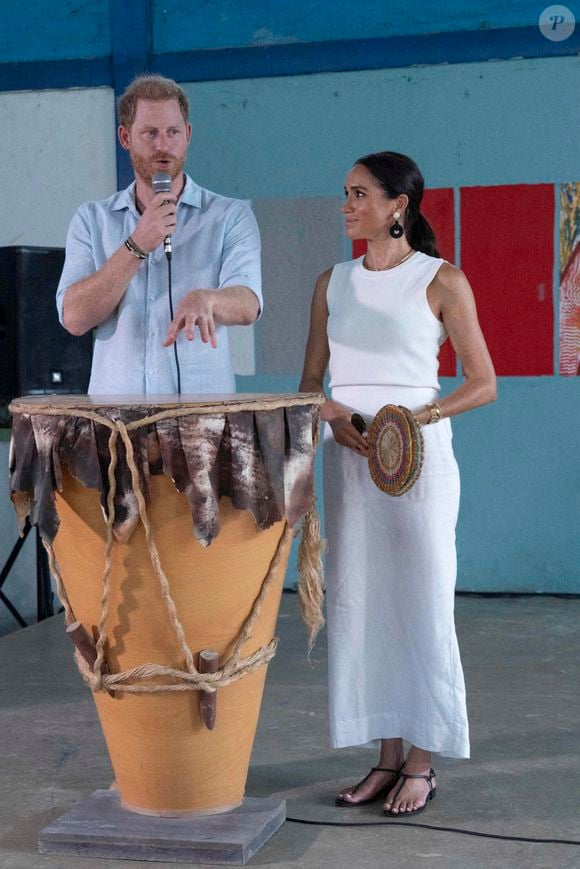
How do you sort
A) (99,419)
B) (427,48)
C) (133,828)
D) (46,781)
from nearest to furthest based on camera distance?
(99,419) → (133,828) → (46,781) → (427,48)

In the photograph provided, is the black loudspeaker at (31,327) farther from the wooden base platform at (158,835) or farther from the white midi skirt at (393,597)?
the wooden base platform at (158,835)

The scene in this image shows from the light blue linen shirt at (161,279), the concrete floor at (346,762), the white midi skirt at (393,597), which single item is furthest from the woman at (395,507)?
the light blue linen shirt at (161,279)

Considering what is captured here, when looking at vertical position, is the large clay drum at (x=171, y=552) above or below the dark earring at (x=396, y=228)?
below

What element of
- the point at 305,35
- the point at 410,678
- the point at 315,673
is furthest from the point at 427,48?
the point at 410,678

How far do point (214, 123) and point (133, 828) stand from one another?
368cm

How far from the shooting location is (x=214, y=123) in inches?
212

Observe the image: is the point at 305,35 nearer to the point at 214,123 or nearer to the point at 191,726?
the point at 214,123

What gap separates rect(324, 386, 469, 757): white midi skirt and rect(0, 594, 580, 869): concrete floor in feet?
0.68

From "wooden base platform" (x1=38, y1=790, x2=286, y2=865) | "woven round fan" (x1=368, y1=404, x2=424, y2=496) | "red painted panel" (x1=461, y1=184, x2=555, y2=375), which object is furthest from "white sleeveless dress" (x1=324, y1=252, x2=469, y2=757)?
"red painted panel" (x1=461, y1=184, x2=555, y2=375)

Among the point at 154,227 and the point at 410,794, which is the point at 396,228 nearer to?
the point at 154,227

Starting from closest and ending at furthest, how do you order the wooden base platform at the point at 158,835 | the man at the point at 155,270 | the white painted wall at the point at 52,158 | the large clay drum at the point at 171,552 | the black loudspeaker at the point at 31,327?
the large clay drum at the point at 171,552 < the wooden base platform at the point at 158,835 < the man at the point at 155,270 < the black loudspeaker at the point at 31,327 < the white painted wall at the point at 52,158

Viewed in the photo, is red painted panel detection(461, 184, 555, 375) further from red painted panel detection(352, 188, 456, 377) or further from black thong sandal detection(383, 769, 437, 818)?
black thong sandal detection(383, 769, 437, 818)

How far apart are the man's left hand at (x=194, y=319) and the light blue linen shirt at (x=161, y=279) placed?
24cm

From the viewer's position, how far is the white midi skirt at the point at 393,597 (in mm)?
2666
